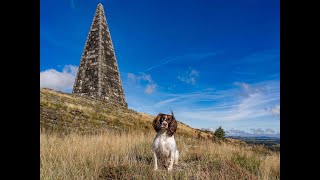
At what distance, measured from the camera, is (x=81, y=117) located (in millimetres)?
15383

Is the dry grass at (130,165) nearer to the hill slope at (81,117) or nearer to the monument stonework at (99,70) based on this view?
the hill slope at (81,117)

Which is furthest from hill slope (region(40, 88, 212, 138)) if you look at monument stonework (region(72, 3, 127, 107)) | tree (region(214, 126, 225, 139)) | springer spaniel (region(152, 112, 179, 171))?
springer spaniel (region(152, 112, 179, 171))

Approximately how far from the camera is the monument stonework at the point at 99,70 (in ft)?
71.7

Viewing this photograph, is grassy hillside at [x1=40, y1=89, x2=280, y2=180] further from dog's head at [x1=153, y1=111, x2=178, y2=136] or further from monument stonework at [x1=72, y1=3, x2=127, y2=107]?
monument stonework at [x1=72, y1=3, x2=127, y2=107]

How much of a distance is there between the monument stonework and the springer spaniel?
614 inches

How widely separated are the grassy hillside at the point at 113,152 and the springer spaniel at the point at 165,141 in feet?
0.93

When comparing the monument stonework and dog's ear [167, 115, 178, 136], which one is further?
the monument stonework

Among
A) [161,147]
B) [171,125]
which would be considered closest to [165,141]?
[161,147]

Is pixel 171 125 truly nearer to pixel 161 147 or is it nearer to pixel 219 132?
pixel 161 147

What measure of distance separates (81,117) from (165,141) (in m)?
10.0

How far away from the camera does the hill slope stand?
45.2 ft
